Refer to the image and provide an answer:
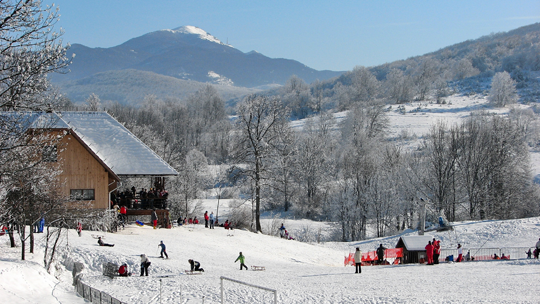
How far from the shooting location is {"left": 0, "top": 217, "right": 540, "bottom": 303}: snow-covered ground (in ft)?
45.9

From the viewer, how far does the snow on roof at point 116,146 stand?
29531 millimetres

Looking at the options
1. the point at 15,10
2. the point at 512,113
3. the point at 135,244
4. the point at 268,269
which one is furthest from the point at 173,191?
the point at 512,113

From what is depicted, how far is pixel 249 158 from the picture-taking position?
3728cm

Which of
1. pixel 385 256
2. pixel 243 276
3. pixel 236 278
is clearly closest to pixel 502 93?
pixel 385 256

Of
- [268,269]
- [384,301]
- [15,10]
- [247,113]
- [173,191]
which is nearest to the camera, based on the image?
[15,10]

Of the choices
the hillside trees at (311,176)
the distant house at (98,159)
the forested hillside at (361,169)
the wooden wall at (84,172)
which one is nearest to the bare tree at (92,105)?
the forested hillside at (361,169)

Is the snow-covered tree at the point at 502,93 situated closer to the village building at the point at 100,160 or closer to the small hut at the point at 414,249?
the small hut at the point at 414,249

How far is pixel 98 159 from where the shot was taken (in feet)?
87.7

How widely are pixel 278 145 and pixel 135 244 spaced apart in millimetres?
17273

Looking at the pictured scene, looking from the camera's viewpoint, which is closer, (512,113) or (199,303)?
(199,303)

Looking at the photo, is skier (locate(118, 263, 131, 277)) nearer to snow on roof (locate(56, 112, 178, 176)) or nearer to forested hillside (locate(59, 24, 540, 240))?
snow on roof (locate(56, 112, 178, 176))

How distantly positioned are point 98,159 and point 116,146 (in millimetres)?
4249

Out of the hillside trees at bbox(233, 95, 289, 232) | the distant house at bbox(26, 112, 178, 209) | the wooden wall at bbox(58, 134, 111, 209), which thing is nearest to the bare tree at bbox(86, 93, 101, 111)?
the distant house at bbox(26, 112, 178, 209)

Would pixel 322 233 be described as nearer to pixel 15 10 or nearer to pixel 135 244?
pixel 135 244
